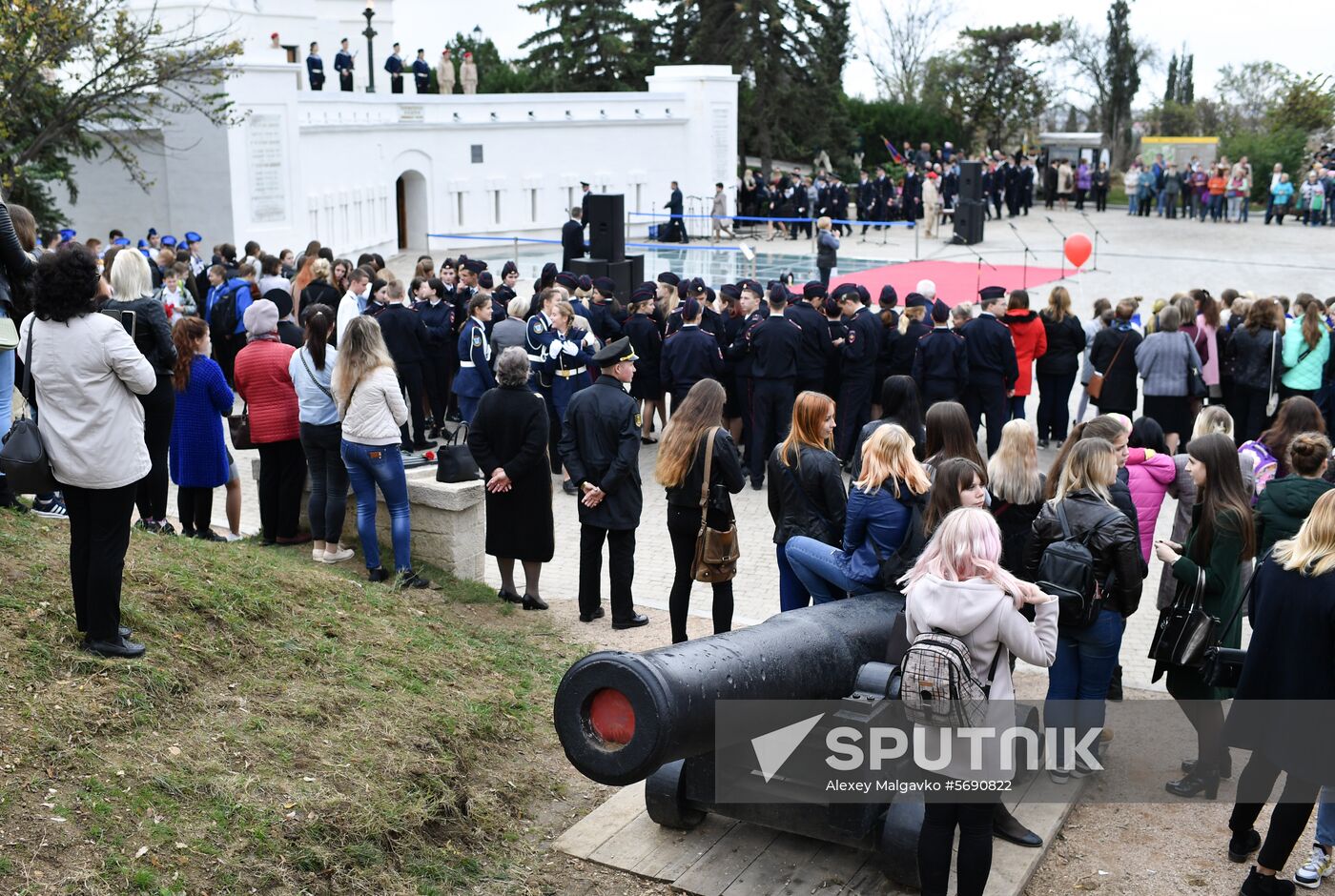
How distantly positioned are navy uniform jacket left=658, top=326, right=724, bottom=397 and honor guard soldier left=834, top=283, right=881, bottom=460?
1230mm

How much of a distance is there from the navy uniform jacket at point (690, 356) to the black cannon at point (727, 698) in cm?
672

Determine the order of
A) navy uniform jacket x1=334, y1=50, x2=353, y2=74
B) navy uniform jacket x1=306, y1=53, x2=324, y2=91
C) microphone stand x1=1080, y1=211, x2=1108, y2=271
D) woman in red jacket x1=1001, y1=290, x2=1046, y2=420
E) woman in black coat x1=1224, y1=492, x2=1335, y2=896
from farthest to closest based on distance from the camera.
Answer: navy uniform jacket x1=334, y1=50, x2=353, y2=74 < navy uniform jacket x1=306, y1=53, x2=324, y2=91 < microphone stand x1=1080, y1=211, x2=1108, y2=271 < woman in red jacket x1=1001, y1=290, x2=1046, y2=420 < woman in black coat x1=1224, y1=492, x2=1335, y2=896

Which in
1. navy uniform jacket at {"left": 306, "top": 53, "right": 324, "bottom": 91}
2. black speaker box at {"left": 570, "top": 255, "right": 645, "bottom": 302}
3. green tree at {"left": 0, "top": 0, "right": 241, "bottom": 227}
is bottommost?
black speaker box at {"left": 570, "top": 255, "right": 645, "bottom": 302}

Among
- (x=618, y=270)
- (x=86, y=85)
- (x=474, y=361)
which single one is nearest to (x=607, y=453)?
(x=474, y=361)

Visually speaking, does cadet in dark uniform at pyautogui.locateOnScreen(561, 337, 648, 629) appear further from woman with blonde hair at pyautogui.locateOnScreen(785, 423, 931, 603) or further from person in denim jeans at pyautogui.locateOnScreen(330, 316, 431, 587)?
woman with blonde hair at pyautogui.locateOnScreen(785, 423, 931, 603)

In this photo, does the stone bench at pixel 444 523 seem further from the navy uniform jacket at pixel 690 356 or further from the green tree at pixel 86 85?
the green tree at pixel 86 85

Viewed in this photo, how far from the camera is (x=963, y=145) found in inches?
2127

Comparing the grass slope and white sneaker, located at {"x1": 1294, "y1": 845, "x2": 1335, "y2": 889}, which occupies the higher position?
the grass slope

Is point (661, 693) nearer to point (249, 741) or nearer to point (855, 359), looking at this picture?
point (249, 741)

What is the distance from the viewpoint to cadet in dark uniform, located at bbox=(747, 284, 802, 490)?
12.4m

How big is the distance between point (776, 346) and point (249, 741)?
7705mm

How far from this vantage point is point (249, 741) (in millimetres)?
5527

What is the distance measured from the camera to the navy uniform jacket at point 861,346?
12750 mm

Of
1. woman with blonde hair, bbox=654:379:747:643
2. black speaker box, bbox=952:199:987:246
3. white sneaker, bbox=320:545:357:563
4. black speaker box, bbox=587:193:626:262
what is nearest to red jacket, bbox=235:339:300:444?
white sneaker, bbox=320:545:357:563
